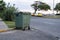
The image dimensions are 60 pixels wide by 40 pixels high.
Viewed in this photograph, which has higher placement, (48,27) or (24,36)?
(24,36)

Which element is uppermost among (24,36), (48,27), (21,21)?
(21,21)

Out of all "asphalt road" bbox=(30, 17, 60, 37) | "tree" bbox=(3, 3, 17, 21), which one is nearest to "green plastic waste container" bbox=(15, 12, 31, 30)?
"asphalt road" bbox=(30, 17, 60, 37)

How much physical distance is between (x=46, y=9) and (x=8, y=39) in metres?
120

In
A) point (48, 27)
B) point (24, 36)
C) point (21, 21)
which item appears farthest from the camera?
point (48, 27)

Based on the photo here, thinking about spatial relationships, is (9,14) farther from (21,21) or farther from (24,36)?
(24,36)

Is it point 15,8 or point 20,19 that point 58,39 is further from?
point 15,8

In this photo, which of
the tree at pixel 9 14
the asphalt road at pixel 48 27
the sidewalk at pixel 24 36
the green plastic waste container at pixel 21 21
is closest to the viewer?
the sidewalk at pixel 24 36

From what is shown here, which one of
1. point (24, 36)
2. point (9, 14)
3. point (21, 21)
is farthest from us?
point (9, 14)

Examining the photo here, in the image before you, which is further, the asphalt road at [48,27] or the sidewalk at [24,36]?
the asphalt road at [48,27]

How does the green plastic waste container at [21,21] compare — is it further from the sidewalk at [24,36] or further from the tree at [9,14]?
the tree at [9,14]

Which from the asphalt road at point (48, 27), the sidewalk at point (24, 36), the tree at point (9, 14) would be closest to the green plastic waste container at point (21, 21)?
the asphalt road at point (48, 27)

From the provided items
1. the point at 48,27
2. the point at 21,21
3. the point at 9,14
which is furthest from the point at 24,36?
the point at 9,14

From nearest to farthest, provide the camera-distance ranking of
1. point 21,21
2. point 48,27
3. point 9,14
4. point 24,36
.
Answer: point 24,36, point 21,21, point 48,27, point 9,14

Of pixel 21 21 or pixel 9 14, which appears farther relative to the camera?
pixel 9 14
